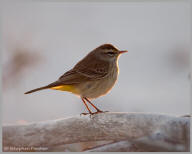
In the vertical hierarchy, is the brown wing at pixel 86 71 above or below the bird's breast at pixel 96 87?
above

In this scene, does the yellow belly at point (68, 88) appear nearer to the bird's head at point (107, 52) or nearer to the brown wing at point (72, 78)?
the brown wing at point (72, 78)

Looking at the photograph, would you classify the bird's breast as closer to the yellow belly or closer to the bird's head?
the yellow belly

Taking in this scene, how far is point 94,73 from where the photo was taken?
720 cm

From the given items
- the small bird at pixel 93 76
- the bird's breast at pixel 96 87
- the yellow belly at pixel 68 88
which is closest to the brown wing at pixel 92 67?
the small bird at pixel 93 76

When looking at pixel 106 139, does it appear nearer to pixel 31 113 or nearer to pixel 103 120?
pixel 103 120

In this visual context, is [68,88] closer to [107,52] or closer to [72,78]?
[72,78]

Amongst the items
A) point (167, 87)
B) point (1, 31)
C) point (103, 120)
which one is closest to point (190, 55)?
point (167, 87)

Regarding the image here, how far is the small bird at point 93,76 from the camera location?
6.88 m

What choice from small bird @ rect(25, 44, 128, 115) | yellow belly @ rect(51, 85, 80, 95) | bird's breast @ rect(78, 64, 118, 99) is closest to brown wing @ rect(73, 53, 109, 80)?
small bird @ rect(25, 44, 128, 115)

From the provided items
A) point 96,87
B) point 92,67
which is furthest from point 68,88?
point 92,67

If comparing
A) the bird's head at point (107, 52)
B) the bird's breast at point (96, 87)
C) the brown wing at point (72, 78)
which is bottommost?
the bird's breast at point (96, 87)

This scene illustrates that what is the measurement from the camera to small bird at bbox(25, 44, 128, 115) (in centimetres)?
688

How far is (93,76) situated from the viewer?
7098mm

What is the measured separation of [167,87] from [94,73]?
4.08 feet
